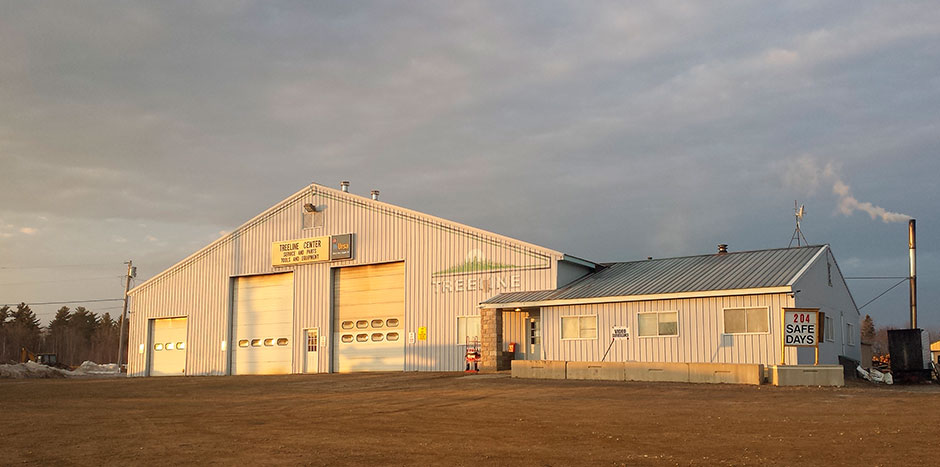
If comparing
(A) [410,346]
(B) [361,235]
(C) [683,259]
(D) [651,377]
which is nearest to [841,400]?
(D) [651,377]

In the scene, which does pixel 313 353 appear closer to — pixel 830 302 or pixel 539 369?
pixel 539 369

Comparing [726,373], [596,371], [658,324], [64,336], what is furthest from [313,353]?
[64,336]

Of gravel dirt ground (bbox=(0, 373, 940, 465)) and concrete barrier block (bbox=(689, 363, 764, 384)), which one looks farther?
concrete barrier block (bbox=(689, 363, 764, 384))

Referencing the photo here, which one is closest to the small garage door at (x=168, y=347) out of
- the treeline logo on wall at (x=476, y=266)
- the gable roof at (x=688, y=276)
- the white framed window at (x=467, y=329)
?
the treeline logo on wall at (x=476, y=266)

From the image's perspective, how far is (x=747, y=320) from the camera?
84.9 ft

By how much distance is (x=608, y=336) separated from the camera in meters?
28.6

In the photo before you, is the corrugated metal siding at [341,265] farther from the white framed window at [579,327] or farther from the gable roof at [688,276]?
the white framed window at [579,327]

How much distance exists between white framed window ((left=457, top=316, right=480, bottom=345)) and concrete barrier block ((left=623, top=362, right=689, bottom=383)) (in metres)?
9.05

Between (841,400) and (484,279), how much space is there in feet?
56.7

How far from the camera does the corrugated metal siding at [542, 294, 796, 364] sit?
25.5m

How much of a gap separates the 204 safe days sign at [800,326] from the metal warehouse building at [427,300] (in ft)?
3.76

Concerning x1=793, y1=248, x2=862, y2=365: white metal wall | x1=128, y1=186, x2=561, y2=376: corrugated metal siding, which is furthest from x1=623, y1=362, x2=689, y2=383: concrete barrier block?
x1=128, y1=186, x2=561, y2=376: corrugated metal siding

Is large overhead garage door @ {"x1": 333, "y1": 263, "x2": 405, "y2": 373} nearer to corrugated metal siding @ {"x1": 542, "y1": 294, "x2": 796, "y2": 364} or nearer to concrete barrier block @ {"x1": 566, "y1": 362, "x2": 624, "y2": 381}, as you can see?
corrugated metal siding @ {"x1": 542, "y1": 294, "x2": 796, "y2": 364}

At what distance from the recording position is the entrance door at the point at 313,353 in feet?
122
